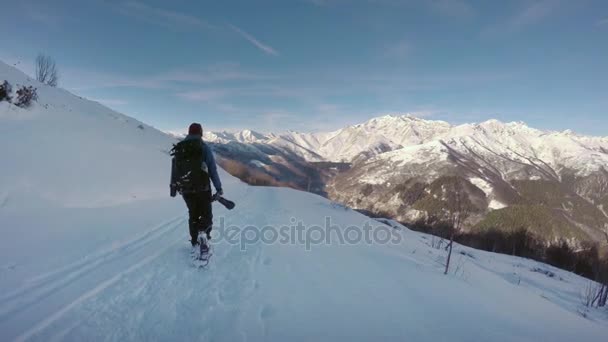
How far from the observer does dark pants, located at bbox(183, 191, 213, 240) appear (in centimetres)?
589

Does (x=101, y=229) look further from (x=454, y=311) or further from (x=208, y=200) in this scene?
(x=454, y=311)

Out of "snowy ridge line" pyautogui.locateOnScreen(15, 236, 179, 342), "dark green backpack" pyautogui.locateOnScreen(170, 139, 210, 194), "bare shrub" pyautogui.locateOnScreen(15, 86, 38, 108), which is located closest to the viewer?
"snowy ridge line" pyautogui.locateOnScreen(15, 236, 179, 342)

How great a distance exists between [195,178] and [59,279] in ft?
8.90

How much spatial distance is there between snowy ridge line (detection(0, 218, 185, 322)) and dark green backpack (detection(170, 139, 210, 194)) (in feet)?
6.78

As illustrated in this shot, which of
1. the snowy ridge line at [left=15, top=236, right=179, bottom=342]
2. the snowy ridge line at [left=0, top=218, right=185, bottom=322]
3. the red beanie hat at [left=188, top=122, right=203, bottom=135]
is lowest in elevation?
the snowy ridge line at [left=0, top=218, right=185, bottom=322]

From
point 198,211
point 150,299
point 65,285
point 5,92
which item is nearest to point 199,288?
point 150,299

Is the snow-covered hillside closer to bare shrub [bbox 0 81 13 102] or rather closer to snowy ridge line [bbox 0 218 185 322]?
snowy ridge line [bbox 0 218 185 322]

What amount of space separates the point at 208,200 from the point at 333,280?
3106 millimetres

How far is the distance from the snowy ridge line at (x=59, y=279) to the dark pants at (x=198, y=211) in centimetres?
167

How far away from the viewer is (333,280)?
18.3 feet

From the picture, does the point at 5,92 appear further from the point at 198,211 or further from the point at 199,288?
the point at 199,288

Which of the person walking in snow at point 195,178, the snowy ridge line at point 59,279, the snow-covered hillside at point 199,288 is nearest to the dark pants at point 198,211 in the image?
the person walking in snow at point 195,178

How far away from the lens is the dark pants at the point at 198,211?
5.89 metres

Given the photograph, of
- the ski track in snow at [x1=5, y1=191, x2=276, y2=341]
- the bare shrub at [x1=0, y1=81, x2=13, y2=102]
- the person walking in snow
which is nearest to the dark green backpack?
the person walking in snow
